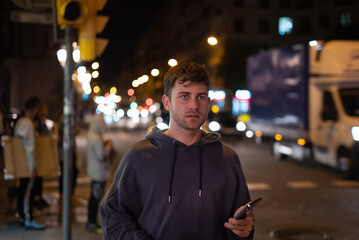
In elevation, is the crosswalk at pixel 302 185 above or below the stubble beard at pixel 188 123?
below

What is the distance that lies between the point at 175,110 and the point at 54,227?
18.0 ft

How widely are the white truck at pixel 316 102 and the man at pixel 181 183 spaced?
10657 mm

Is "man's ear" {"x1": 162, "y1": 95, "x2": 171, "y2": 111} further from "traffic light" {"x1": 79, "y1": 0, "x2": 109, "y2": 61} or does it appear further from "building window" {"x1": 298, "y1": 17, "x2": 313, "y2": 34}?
"building window" {"x1": 298, "y1": 17, "x2": 313, "y2": 34}

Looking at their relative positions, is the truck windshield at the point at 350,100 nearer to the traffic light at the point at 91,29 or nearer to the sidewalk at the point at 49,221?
the sidewalk at the point at 49,221

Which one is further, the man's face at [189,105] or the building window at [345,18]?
the building window at [345,18]

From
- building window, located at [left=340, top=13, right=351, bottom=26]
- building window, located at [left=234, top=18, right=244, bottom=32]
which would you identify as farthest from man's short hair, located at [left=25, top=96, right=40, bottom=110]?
building window, located at [left=340, top=13, right=351, bottom=26]

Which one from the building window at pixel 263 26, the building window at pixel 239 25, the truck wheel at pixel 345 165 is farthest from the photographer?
the building window at pixel 263 26

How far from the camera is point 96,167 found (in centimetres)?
741

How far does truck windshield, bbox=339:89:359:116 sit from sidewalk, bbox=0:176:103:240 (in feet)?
23.6

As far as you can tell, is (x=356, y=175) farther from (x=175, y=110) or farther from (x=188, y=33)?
(x=188, y=33)

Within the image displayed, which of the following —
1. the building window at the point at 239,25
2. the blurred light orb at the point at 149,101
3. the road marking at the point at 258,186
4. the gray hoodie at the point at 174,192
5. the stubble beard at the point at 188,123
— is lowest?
the road marking at the point at 258,186

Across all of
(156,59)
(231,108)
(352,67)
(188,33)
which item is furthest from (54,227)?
(156,59)

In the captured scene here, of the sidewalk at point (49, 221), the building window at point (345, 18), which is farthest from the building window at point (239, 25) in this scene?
the sidewalk at point (49, 221)

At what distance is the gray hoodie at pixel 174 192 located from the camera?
2.62m
